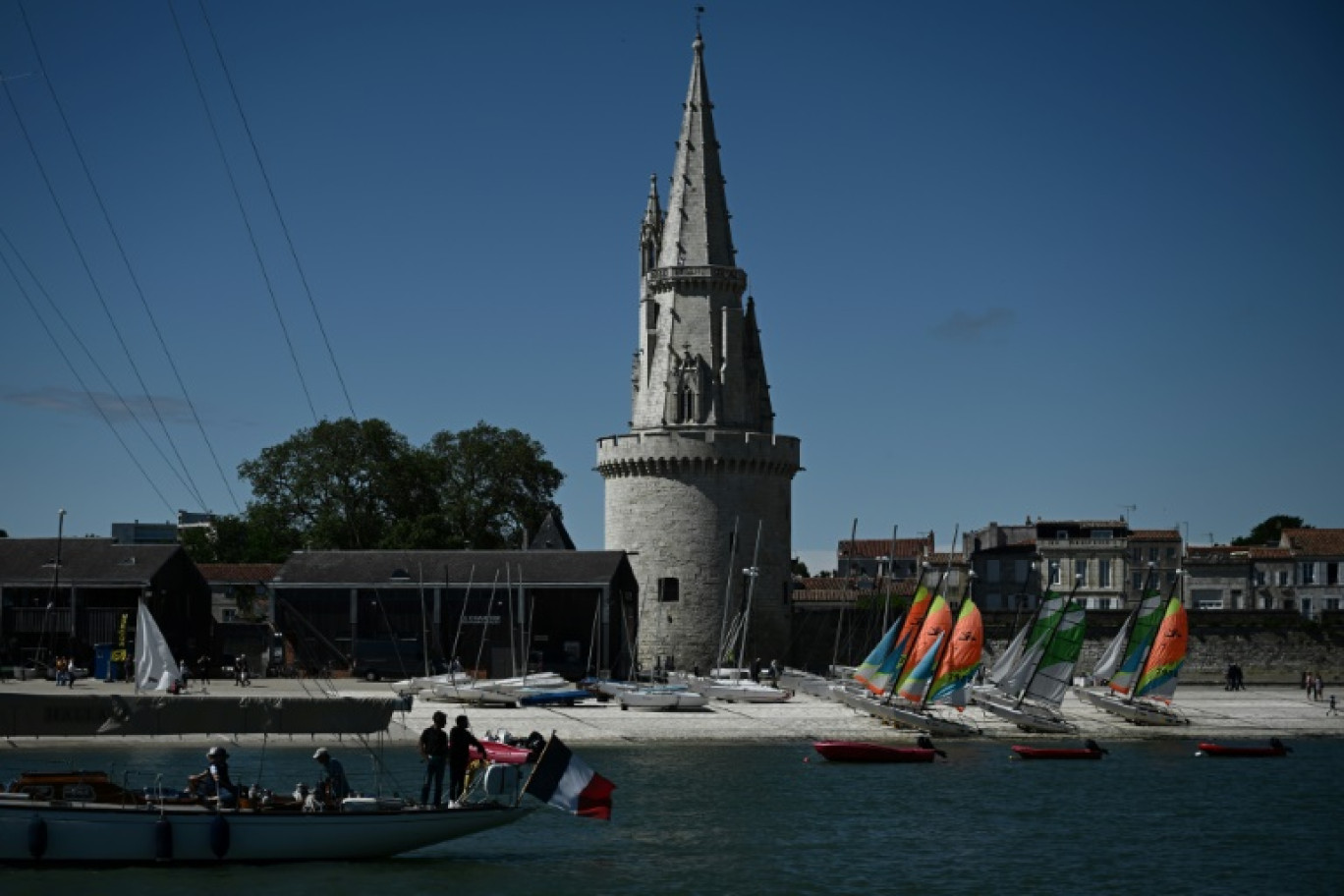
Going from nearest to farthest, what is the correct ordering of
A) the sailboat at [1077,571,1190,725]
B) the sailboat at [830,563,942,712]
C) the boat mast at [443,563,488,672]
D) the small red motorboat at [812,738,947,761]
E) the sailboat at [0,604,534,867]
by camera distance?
the sailboat at [0,604,534,867]
the small red motorboat at [812,738,947,761]
the sailboat at [830,563,942,712]
the sailboat at [1077,571,1190,725]
the boat mast at [443,563,488,672]

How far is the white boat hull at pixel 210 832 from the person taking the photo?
29000 mm

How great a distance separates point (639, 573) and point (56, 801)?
165ft

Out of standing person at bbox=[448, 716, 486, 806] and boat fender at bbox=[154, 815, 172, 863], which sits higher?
standing person at bbox=[448, 716, 486, 806]

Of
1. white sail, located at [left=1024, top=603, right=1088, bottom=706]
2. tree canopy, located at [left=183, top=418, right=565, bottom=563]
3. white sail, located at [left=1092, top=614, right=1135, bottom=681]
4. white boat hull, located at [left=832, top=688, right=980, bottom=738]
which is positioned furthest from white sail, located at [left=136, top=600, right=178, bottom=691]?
tree canopy, located at [left=183, top=418, right=565, bottom=563]

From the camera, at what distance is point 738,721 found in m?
60.5

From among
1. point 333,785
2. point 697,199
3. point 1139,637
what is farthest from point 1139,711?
point 333,785

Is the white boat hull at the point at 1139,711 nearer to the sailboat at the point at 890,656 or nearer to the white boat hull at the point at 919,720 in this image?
the white boat hull at the point at 919,720

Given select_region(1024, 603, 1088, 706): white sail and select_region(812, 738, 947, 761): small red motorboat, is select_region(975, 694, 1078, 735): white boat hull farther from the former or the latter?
select_region(812, 738, 947, 761): small red motorboat

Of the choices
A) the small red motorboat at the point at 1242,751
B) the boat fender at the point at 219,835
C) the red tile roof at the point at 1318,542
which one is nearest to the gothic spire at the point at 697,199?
the small red motorboat at the point at 1242,751

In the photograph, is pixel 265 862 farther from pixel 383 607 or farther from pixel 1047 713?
pixel 383 607

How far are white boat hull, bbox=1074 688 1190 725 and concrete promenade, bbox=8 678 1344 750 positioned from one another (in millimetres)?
404

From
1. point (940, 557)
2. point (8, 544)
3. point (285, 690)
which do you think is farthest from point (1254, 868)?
point (940, 557)

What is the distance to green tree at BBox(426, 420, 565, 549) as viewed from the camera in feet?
339

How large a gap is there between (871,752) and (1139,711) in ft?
51.9
